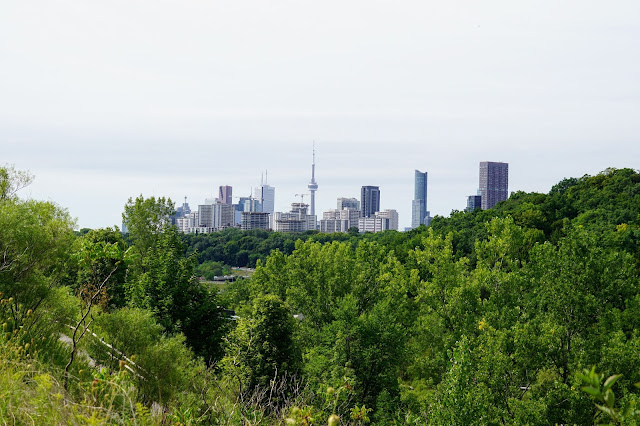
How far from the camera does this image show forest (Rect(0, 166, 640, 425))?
26.8ft

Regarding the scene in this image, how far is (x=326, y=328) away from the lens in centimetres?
2091

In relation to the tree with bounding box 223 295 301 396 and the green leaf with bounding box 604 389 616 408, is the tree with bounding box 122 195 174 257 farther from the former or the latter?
the green leaf with bounding box 604 389 616 408

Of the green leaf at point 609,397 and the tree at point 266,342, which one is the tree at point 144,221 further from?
the green leaf at point 609,397

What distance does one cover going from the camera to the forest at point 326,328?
26.8 ft

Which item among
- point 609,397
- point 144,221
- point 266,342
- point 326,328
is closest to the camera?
point 609,397

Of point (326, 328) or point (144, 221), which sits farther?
point (144, 221)

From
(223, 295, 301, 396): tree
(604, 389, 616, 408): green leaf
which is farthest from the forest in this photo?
(604, 389, 616, 408): green leaf

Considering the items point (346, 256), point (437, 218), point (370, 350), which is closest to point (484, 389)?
point (370, 350)

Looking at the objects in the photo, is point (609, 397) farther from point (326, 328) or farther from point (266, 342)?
point (326, 328)

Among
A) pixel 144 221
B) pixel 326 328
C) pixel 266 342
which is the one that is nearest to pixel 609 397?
pixel 266 342

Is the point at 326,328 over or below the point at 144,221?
below

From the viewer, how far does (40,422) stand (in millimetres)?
3818

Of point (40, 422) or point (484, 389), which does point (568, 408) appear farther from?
point (40, 422)

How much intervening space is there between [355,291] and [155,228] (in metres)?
10.7
